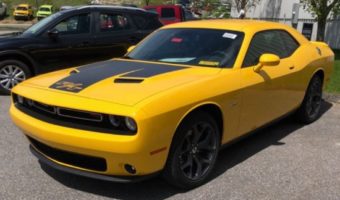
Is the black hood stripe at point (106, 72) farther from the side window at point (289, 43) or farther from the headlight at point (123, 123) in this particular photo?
the side window at point (289, 43)

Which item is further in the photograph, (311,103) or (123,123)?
(311,103)

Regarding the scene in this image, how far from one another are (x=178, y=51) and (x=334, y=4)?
1095 centimetres

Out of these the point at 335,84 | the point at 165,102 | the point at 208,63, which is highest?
the point at 208,63

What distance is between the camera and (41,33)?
8266mm

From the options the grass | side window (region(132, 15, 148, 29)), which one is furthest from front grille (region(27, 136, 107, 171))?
the grass

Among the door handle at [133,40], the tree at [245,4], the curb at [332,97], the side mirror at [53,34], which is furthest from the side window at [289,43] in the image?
the tree at [245,4]

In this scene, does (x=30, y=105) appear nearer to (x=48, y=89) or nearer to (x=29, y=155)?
(x=48, y=89)

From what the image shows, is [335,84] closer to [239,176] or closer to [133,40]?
[133,40]

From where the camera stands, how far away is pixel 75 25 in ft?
28.2

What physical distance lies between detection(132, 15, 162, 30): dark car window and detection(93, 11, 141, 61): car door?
0.15 meters

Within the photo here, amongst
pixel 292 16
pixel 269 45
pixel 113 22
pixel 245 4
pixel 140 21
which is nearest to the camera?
pixel 269 45

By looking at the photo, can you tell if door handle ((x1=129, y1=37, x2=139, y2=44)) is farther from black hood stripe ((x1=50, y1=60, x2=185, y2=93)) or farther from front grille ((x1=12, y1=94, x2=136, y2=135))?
front grille ((x1=12, y1=94, x2=136, y2=135))

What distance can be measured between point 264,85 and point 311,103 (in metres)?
1.88

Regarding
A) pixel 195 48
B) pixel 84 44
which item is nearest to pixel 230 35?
pixel 195 48
